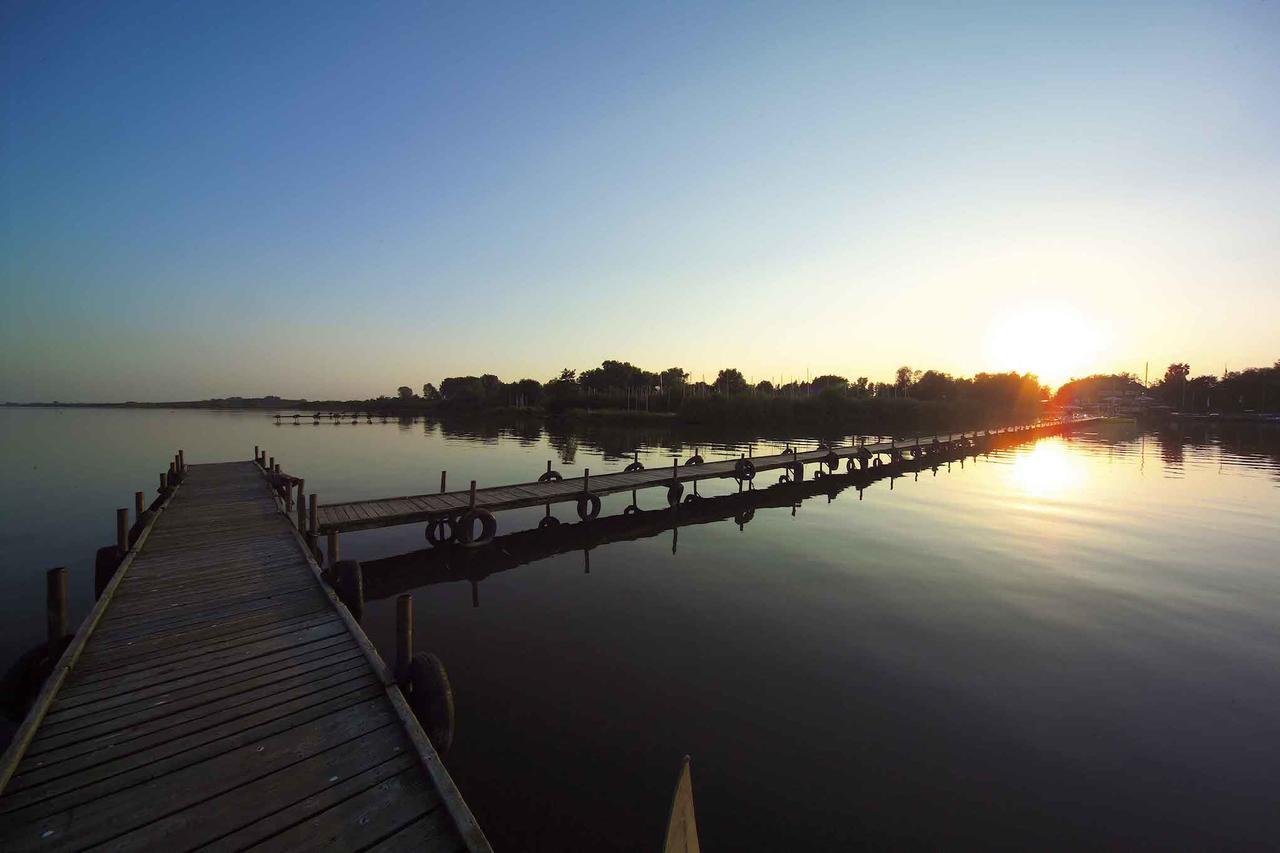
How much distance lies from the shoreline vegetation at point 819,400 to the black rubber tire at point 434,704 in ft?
232

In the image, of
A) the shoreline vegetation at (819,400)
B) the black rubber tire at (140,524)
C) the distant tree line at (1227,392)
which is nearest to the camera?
the black rubber tire at (140,524)

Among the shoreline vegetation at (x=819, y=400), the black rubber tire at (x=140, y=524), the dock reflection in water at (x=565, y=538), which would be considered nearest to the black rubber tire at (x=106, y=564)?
the black rubber tire at (x=140, y=524)

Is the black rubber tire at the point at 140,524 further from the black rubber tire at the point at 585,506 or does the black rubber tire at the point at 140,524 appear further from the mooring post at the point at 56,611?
the black rubber tire at the point at 585,506

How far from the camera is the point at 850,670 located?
33.9 ft

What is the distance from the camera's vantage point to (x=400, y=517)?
16.2 metres

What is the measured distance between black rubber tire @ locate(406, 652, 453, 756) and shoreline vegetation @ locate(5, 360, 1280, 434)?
70.6 meters

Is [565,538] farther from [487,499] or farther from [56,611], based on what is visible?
[56,611]

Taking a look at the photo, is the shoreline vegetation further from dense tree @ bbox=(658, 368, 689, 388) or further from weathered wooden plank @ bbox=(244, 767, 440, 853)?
weathered wooden plank @ bbox=(244, 767, 440, 853)

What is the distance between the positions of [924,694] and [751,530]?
12471 mm

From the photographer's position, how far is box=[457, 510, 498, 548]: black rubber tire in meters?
17.4

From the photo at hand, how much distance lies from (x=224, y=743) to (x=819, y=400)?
273 feet

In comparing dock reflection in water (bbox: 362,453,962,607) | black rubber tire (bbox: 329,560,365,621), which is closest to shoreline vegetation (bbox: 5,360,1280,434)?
dock reflection in water (bbox: 362,453,962,607)

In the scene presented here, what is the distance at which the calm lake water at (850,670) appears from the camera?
22.7 ft

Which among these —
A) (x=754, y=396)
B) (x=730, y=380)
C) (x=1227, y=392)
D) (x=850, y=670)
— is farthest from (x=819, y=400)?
(x=1227, y=392)
